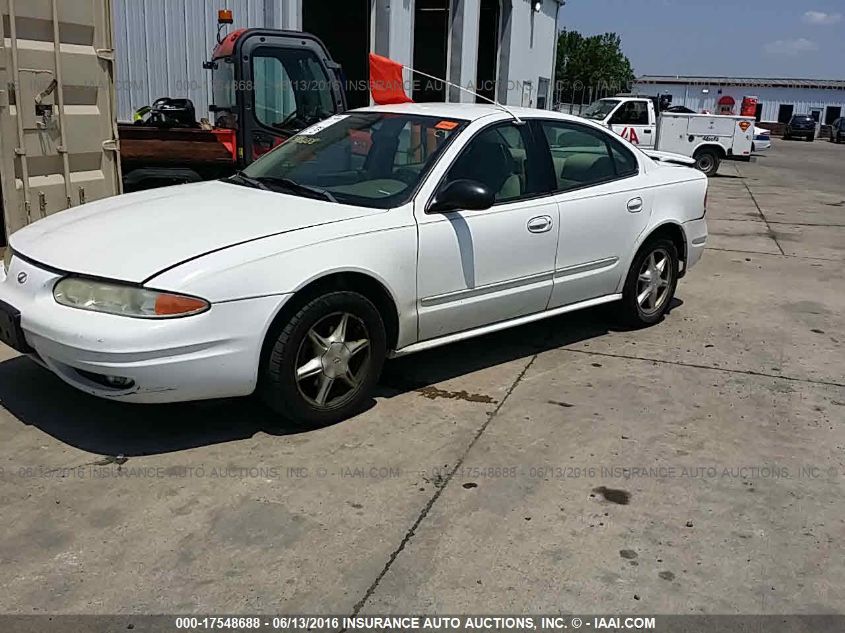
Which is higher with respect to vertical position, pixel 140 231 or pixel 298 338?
pixel 140 231

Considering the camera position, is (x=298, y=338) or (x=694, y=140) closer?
(x=298, y=338)

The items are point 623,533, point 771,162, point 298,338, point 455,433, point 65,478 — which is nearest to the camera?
point 623,533

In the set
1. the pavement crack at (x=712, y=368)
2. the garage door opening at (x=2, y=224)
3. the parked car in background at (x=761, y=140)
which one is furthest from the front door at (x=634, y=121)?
the garage door opening at (x=2, y=224)

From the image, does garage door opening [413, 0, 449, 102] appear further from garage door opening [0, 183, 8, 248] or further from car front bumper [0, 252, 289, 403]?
car front bumper [0, 252, 289, 403]

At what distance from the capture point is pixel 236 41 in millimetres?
7852

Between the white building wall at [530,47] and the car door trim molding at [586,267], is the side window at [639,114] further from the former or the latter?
the car door trim molding at [586,267]

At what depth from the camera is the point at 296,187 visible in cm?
467

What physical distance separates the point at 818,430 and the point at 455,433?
1996 mm

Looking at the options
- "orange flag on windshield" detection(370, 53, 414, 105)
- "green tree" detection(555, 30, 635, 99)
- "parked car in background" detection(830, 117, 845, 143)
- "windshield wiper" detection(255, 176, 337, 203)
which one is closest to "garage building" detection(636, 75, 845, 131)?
"green tree" detection(555, 30, 635, 99)

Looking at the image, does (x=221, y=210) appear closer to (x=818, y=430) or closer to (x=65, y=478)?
(x=65, y=478)

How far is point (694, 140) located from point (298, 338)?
18723 mm

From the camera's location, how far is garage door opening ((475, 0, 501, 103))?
65.2 feet

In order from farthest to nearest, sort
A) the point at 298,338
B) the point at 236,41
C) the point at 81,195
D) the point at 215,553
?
the point at 236,41 < the point at 81,195 < the point at 298,338 < the point at 215,553

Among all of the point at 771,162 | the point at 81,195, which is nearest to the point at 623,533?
the point at 81,195
